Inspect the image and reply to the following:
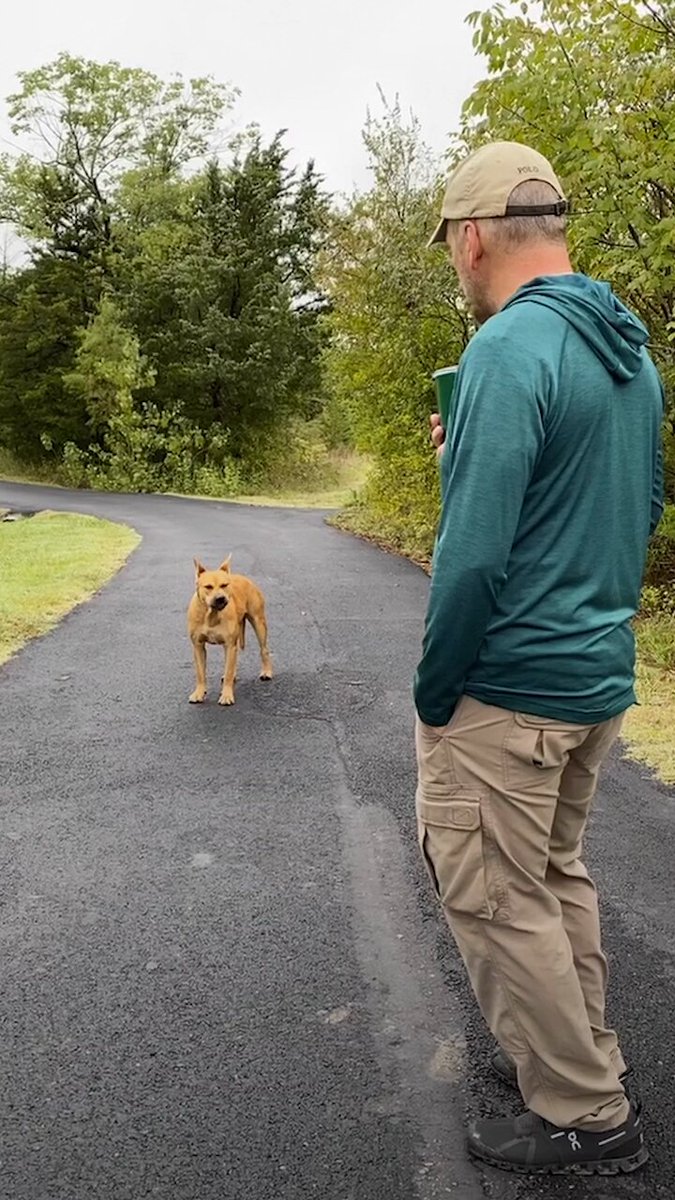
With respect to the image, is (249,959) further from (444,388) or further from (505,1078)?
(444,388)

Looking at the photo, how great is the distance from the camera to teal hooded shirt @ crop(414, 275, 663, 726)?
2.26 metres

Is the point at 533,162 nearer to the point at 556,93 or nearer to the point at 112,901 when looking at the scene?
the point at 112,901

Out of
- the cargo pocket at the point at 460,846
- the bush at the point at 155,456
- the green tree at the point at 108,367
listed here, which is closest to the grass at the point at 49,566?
the cargo pocket at the point at 460,846

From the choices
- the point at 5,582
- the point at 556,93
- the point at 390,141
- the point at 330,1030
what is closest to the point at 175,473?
the point at 390,141

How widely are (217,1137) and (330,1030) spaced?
577 millimetres

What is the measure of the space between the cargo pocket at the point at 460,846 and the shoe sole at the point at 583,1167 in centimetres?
62

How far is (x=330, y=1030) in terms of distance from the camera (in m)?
3.21

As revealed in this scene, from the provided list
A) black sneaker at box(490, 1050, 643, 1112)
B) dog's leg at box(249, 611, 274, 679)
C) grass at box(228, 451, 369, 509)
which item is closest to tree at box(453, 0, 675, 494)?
dog's leg at box(249, 611, 274, 679)

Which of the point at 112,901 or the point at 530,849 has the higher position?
the point at 530,849

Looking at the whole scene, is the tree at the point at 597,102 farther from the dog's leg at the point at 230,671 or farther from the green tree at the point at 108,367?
the green tree at the point at 108,367

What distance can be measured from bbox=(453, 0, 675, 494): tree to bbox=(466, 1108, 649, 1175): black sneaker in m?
6.27

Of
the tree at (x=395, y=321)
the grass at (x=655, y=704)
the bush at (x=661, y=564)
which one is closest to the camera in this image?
the grass at (x=655, y=704)

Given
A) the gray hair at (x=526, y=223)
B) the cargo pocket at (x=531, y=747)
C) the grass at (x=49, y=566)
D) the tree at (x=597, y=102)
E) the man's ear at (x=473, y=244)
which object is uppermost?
the tree at (x=597, y=102)

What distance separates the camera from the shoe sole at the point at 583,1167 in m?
2.58
